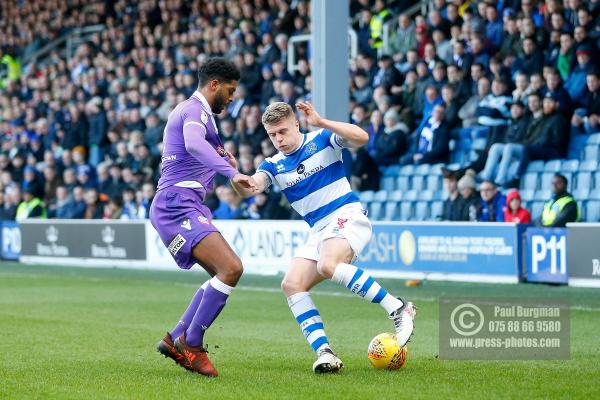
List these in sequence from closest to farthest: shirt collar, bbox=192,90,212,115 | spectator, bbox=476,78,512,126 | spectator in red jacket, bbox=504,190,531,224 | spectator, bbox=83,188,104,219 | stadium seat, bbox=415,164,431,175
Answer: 1. shirt collar, bbox=192,90,212,115
2. spectator in red jacket, bbox=504,190,531,224
3. spectator, bbox=476,78,512,126
4. stadium seat, bbox=415,164,431,175
5. spectator, bbox=83,188,104,219

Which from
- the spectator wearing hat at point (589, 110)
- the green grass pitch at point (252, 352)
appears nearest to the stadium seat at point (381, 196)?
the green grass pitch at point (252, 352)

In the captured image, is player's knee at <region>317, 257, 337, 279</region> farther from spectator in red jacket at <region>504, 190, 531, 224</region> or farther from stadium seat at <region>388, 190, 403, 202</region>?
stadium seat at <region>388, 190, 403, 202</region>

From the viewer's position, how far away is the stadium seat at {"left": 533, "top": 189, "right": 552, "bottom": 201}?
17406mm

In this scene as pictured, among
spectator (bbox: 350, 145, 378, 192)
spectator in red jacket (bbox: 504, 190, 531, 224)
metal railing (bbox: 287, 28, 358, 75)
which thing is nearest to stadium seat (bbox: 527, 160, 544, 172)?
spectator in red jacket (bbox: 504, 190, 531, 224)

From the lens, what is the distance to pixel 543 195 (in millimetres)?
17531

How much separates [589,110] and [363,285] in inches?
398

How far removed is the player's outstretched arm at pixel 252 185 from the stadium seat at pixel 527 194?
32.3 ft

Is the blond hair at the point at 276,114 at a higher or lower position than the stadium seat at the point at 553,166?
higher

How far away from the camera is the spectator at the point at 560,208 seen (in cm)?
1559

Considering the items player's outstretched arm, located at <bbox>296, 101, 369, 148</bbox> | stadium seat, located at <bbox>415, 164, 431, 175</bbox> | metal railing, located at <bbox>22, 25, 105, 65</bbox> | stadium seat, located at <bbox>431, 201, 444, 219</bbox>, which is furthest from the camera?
metal railing, located at <bbox>22, 25, 105, 65</bbox>

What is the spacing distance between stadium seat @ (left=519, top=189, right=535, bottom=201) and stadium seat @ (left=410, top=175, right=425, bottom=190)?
2.33 m

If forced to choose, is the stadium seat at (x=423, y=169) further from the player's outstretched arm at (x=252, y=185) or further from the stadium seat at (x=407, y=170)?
the player's outstretched arm at (x=252, y=185)

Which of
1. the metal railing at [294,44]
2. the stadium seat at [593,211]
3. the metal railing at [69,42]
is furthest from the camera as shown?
the metal railing at [69,42]

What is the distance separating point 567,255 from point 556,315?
22.7 feet
